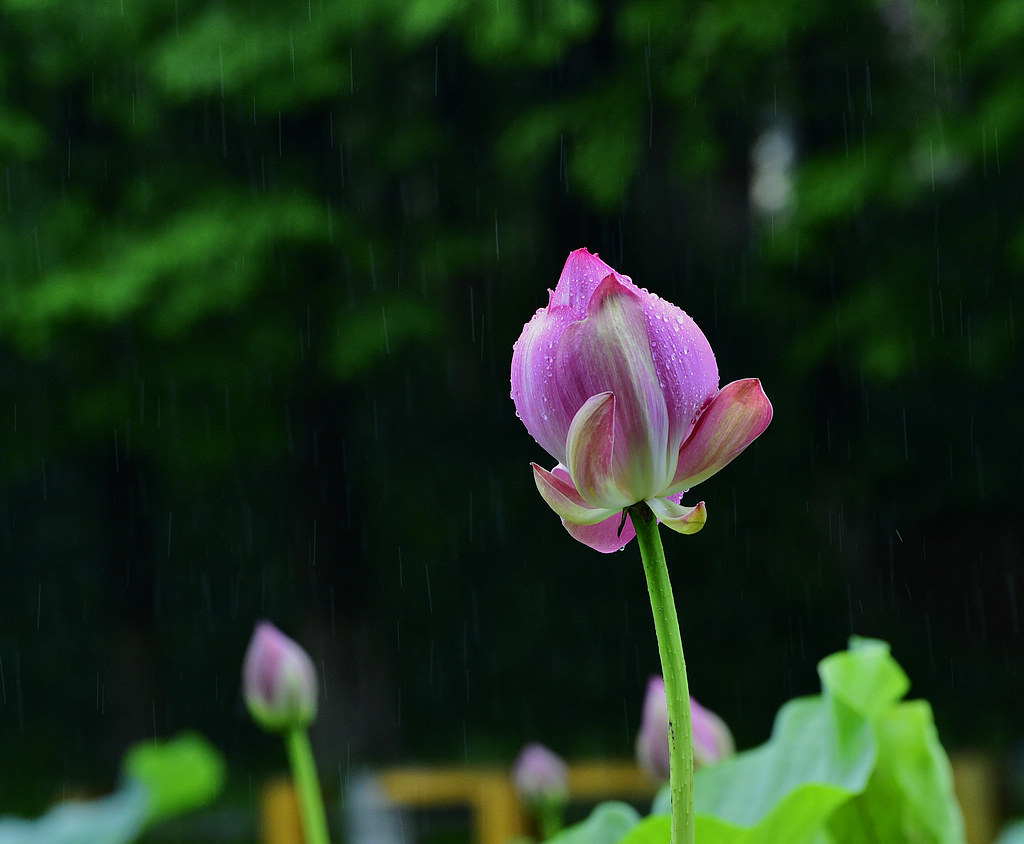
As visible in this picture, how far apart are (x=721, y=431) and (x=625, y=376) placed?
37 millimetres

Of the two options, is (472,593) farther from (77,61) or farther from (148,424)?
(77,61)

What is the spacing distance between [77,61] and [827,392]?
10.1 feet

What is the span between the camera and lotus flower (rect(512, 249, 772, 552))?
1.26 ft

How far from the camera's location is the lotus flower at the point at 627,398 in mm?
383

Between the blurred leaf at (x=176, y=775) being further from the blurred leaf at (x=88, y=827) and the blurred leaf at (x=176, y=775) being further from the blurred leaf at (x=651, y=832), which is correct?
the blurred leaf at (x=651, y=832)

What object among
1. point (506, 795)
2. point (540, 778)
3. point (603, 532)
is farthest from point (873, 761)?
point (506, 795)

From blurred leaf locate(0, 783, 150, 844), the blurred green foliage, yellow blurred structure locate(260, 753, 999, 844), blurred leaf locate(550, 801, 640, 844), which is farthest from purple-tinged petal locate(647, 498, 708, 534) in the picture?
the blurred green foliage

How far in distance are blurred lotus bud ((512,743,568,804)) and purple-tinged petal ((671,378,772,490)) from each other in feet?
3.94

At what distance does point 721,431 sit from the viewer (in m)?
0.39

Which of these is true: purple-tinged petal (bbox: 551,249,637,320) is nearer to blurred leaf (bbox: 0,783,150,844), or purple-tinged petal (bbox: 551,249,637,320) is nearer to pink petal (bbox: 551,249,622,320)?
pink petal (bbox: 551,249,622,320)

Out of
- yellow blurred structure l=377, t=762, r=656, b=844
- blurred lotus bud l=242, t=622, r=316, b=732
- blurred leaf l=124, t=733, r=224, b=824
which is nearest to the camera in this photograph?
blurred lotus bud l=242, t=622, r=316, b=732

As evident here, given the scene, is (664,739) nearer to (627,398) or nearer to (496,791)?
(627,398)

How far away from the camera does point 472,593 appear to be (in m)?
5.94

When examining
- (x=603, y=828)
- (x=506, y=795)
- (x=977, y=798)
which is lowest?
(x=977, y=798)
